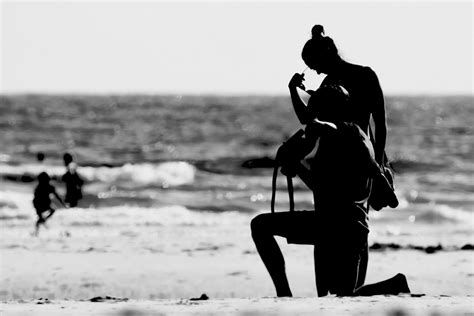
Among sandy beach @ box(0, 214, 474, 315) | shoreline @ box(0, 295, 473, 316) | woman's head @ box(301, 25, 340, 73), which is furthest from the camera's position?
woman's head @ box(301, 25, 340, 73)

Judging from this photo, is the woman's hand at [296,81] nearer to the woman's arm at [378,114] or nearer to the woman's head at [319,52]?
the woman's head at [319,52]

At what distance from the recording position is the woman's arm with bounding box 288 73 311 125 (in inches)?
286

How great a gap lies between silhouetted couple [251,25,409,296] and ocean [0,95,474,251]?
506mm

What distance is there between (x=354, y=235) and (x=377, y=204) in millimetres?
378

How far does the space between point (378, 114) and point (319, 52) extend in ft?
2.39

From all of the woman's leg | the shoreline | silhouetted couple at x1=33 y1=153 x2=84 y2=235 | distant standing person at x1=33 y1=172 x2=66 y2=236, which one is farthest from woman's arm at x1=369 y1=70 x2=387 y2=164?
distant standing person at x1=33 y1=172 x2=66 y2=236

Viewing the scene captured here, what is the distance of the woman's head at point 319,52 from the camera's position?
24.6 ft

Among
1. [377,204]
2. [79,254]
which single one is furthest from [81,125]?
[377,204]

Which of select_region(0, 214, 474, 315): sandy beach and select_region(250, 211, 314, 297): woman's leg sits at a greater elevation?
select_region(250, 211, 314, 297): woman's leg

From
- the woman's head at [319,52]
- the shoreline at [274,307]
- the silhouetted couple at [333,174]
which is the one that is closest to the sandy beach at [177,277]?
the shoreline at [274,307]

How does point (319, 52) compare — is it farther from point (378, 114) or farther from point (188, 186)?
point (188, 186)

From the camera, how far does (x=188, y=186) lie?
30375 millimetres

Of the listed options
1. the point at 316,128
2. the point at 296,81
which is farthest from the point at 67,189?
the point at 316,128

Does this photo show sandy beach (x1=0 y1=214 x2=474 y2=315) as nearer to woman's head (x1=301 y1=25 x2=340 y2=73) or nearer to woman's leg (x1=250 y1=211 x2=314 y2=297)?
woman's leg (x1=250 y1=211 x2=314 y2=297)
